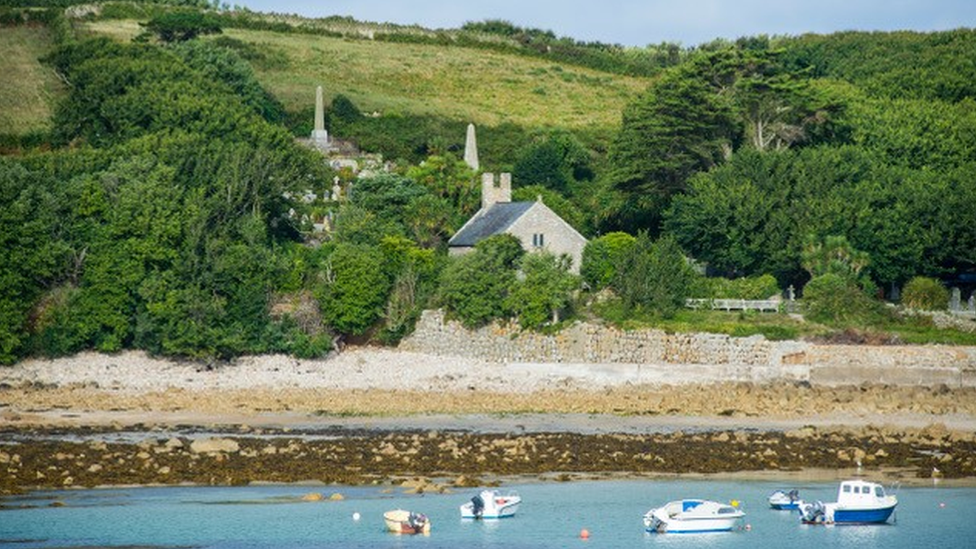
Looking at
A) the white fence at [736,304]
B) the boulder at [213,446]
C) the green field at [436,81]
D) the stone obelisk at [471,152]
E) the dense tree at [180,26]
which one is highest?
the dense tree at [180,26]

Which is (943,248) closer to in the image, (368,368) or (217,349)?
(368,368)

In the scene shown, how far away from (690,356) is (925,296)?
1210cm

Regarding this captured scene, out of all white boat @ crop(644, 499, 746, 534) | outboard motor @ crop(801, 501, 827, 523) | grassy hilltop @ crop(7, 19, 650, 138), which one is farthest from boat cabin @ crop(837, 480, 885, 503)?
grassy hilltop @ crop(7, 19, 650, 138)

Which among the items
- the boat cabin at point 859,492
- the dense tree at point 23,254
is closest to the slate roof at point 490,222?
the dense tree at point 23,254

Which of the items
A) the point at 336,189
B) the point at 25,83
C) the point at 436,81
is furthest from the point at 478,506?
the point at 436,81

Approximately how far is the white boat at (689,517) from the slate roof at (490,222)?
3417cm

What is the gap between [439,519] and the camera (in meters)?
39.6

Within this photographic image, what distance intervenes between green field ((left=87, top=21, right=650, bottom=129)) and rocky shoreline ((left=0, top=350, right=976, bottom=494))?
52.4 m

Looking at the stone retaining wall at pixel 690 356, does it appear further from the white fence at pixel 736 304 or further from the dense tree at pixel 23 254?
the dense tree at pixel 23 254

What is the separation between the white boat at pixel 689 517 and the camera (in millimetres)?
38719

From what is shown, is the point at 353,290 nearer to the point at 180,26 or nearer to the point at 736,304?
the point at 736,304

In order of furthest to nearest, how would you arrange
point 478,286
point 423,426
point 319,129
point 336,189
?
point 319,129 → point 336,189 → point 478,286 → point 423,426

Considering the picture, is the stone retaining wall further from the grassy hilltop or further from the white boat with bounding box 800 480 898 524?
the grassy hilltop

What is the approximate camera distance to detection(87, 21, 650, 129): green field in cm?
11994
